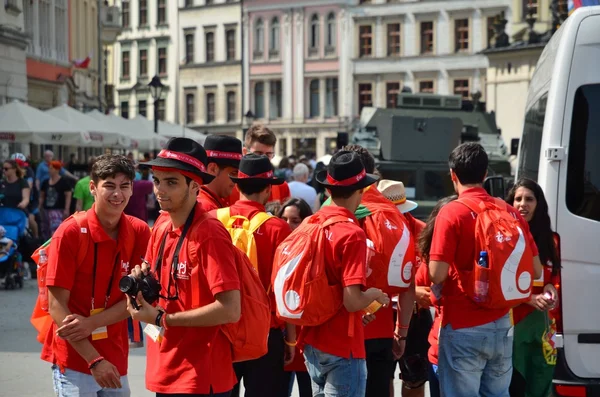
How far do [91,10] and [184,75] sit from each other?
1376 inches

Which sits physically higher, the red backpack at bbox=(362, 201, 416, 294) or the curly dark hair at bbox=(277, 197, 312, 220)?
the curly dark hair at bbox=(277, 197, 312, 220)

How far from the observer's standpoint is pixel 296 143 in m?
75.9

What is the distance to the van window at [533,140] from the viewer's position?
24.9 ft

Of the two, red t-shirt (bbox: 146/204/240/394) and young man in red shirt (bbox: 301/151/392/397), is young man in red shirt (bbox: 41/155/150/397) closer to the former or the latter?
red t-shirt (bbox: 146/204/240/394)

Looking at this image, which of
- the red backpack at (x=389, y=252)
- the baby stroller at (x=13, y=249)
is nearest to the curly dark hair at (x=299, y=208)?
the red backpack at (x=389, y=252)

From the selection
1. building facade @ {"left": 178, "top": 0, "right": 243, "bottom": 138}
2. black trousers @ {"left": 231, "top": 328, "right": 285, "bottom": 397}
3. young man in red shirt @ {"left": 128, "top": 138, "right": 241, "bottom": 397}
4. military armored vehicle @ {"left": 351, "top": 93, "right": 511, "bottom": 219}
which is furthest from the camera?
building facade @ {"left": 178, "top": 0, "right": 243, "bottom": 138}

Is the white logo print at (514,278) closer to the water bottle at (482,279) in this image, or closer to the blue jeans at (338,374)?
the water bottle at (482,279)

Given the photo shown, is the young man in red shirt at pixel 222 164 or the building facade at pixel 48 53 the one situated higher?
the building facade at pixel 48 53

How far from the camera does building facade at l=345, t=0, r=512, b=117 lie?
69812 millimetres

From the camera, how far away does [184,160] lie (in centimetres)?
477

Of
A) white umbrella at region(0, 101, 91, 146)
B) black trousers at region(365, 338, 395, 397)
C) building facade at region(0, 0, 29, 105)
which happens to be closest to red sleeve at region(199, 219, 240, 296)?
black trousers at region(365, 338, 395, 397)

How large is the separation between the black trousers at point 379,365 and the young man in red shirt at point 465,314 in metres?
0.50

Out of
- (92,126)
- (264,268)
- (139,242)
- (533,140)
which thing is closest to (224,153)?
(264,268)

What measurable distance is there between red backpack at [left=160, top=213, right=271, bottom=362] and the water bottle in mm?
1364
